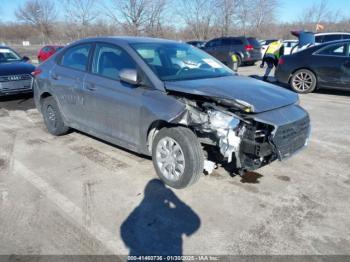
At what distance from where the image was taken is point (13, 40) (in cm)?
6481

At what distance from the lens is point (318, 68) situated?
8773 millimetres

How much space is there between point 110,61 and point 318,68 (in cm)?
697

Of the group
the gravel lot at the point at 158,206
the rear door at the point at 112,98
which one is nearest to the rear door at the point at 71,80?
the rear door at the point at 112,98

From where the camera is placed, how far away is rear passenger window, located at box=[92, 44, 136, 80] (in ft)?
12.6

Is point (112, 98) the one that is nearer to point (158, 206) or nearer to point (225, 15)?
point (158, 206)

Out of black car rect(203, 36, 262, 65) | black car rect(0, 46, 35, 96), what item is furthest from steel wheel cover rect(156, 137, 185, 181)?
black car rect(203, 36, 262, 65)

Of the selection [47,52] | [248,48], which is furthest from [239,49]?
[47,52]

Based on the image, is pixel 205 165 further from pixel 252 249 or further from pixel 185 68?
pixel 185 68

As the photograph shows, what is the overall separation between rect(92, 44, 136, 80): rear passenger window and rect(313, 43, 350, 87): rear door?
690 cm

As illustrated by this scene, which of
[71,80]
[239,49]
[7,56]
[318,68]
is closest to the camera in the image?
[71,80]

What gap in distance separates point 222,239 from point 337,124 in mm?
4545

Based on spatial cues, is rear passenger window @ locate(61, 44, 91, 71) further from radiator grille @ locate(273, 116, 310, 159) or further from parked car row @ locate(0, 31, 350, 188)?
radiator grille @ locate(273, 116, 310, 159)

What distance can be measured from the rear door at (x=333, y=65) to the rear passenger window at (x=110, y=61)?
6.90m

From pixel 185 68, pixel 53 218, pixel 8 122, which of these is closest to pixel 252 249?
pixel 53 218
